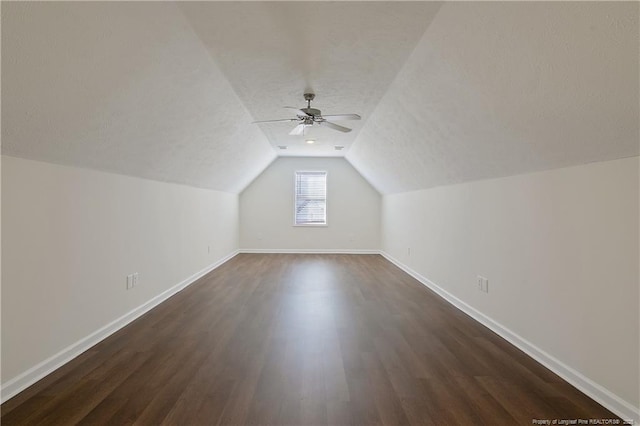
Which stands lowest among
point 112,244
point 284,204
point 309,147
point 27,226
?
point 112,244

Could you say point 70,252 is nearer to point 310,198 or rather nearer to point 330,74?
point 330,74

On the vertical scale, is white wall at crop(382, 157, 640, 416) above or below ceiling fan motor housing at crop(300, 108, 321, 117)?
below

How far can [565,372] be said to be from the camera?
2.07 meters

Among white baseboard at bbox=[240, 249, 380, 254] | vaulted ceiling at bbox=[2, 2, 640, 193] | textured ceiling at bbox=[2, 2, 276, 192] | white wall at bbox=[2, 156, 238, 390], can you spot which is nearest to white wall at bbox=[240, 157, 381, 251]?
white baseboard at bbox=[240, 249, 380, 254]

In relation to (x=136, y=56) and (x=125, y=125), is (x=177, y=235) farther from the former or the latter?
(x=136, y=56)

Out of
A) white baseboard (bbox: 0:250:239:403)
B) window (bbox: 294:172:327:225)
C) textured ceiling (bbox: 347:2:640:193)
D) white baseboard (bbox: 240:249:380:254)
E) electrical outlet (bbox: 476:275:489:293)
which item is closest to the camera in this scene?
textured ceiling (bbox: 347:2:640:193)

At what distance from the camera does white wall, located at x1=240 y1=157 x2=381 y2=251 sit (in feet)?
25.6

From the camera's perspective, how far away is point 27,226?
77.9 inches

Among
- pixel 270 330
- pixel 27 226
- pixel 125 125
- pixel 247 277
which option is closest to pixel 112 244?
pixel 27 226

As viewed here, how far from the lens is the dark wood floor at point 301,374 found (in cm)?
173

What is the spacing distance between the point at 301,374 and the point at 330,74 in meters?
2.65

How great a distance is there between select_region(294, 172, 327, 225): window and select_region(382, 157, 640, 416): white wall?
4.65 metres

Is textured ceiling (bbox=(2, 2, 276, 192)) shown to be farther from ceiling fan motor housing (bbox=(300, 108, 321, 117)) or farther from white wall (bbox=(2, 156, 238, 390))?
ceiling fan motor housing (bbox=(300, 108, 321, 117))

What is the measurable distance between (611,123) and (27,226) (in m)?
3.68
